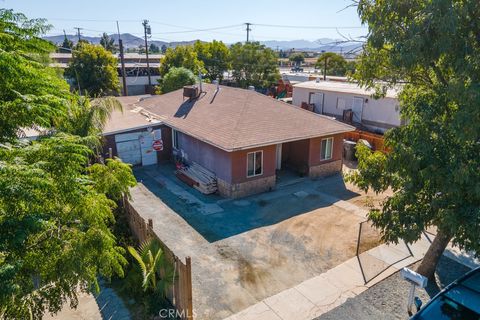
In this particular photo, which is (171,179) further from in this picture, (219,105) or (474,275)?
(474,275)

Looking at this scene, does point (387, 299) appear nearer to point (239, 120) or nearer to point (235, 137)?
point (235, 137)

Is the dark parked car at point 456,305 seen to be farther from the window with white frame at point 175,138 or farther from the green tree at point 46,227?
the window with white frame at point 175,138

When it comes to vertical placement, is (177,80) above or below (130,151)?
above

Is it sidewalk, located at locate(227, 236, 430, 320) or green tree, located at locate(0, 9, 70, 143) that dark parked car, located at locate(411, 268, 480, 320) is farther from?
green tree, located at locate(0, 9, 70, 143)

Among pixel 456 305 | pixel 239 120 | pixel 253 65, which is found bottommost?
pixel 456 305

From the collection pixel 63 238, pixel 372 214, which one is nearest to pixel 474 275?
pixel 372 214

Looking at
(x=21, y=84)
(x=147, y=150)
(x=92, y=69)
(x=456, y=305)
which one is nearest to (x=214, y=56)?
(x=92, y=69)

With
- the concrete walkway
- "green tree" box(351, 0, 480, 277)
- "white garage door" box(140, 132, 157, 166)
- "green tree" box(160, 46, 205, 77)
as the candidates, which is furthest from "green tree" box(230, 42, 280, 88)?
"green tree" box(351, 0, 480, 277)
